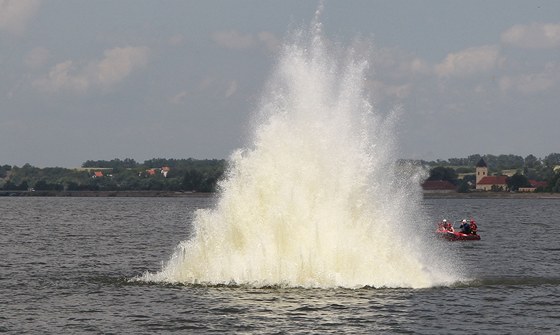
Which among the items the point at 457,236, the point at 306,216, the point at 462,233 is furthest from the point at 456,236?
the point at 306,216

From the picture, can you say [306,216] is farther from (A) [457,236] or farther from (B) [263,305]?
(A) [457,236]

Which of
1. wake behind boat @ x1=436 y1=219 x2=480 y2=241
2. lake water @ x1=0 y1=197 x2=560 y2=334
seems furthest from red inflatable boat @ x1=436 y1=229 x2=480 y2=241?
lake water @ x1=0 y1=197 x2=560 y2=334

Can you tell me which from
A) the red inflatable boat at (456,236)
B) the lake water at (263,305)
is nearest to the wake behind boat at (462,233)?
the red inflatable boat at (456,236)

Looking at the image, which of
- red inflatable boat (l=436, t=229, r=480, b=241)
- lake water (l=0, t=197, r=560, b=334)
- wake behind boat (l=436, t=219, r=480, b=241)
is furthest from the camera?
wake behind boat (l=436, t=219, r=480, b=241)

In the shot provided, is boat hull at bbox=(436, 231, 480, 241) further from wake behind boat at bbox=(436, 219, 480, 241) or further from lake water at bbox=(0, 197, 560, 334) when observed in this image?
lake water at bbox=(0, 197, 560, 334)

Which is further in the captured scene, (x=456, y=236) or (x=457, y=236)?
(x=456, y=236)

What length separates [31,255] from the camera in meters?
61.7

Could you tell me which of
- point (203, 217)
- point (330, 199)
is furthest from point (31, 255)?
point (330, 199)

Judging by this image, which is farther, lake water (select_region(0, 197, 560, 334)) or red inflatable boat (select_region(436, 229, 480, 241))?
red inflatable boat (select_region(436, 229, 480, 241))

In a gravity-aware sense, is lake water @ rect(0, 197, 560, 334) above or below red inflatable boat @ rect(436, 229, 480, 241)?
below

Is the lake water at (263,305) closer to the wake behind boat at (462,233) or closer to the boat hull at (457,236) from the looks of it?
A: the boat hull at (457,236)

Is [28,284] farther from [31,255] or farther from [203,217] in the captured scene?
[31,255]

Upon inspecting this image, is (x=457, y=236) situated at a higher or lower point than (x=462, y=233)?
lower

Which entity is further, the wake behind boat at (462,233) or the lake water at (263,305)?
the wake behind boat at (462,233)
